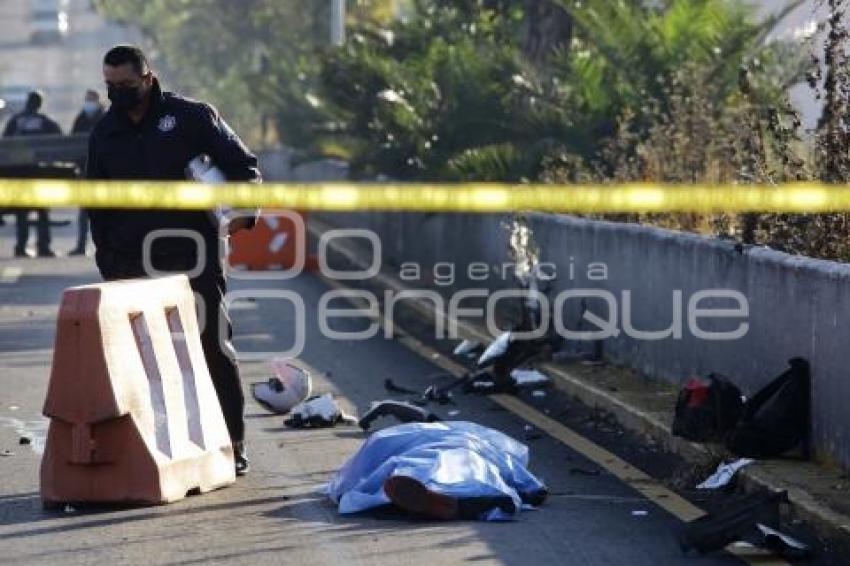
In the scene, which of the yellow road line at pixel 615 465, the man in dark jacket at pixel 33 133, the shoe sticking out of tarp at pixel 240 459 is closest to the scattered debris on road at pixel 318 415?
the yellow road line at pixel 615 465

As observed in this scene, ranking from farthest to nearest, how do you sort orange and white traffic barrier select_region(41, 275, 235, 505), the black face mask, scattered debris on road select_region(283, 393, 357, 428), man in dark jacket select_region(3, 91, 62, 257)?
man in dark jacket select_region(3, 91, 62, 257), scattered debris on road select_region(283, 393, 357, 428), the black face mask, orange and white traffic barrier select_region(41, 275, 235, 505)

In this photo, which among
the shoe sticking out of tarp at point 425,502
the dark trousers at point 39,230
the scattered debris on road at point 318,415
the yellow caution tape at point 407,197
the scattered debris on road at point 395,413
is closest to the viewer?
the shoe sticking out of tarp at point 425,502

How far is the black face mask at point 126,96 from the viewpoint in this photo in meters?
11.0

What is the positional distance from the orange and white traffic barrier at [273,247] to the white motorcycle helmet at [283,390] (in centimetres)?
1243

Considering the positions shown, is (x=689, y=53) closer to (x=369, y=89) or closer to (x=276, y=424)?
(x=369, y=89)

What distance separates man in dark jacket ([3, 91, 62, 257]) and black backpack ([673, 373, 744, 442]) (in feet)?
55.7

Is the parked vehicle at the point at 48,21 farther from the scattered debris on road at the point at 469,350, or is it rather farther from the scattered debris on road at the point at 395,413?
the scattered debris on road at the point at 395,413

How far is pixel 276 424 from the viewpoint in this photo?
44.1 ft

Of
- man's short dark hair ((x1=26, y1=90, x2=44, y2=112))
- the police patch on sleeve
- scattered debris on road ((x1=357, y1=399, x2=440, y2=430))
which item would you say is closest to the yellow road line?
scattered debris on road ((x1=357, y1=399, x2=440, y2=430))

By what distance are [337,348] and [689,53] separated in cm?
569

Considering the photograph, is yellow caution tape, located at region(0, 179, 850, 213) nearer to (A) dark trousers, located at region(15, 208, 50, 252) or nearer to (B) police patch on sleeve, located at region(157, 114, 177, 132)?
(B) police patch on sleeve, located at region(157, 114, 177, 132)

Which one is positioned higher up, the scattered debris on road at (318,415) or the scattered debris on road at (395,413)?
the scattered debris on road at (395,413)

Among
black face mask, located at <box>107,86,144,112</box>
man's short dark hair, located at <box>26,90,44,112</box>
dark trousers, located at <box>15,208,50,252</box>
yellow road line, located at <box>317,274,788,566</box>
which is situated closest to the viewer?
yellow road line, located at <box>317,274,788,566</box>

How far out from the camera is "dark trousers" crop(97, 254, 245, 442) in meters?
11.3
